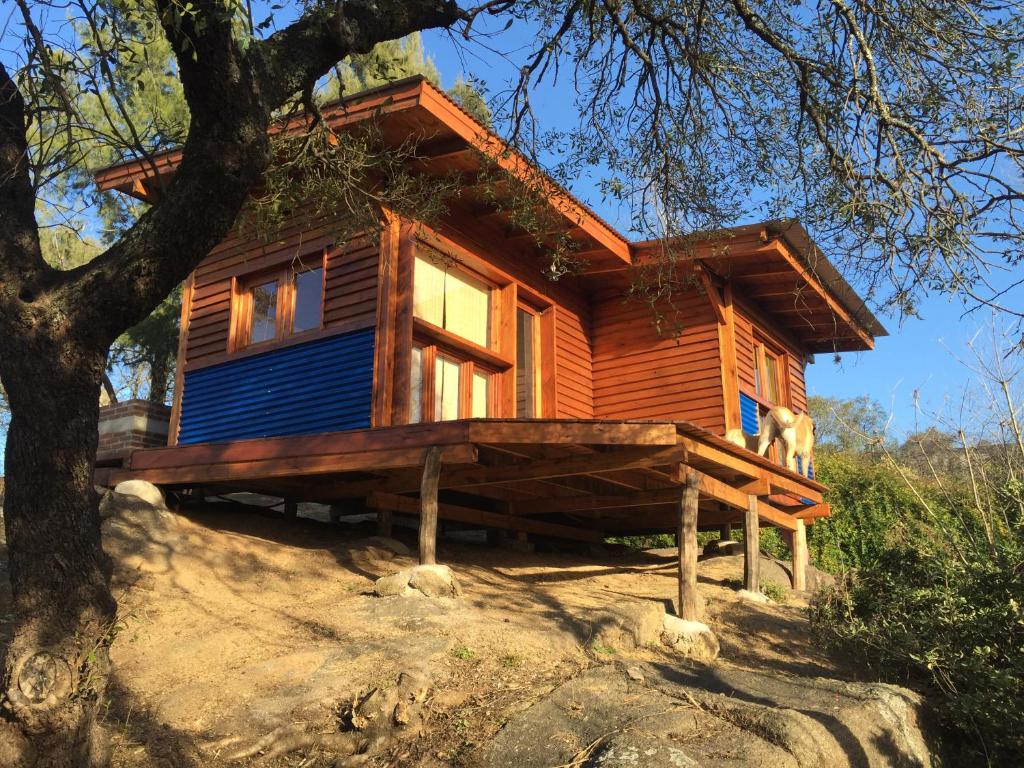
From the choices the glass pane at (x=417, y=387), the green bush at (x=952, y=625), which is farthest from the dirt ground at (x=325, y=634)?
the glass pane at (x=417, y=387)

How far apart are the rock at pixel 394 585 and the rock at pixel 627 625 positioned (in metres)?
1.52

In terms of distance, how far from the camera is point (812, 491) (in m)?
11.4

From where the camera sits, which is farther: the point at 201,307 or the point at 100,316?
the point at 201,307

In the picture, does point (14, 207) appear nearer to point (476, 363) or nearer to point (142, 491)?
point (142, 491)

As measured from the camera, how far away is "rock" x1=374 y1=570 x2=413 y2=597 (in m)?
7.47

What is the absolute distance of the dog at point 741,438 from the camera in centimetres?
1107

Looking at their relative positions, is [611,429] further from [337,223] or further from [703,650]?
[337,223]

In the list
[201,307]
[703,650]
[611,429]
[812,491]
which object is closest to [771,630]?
[703,650]

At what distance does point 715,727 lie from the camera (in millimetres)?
4824

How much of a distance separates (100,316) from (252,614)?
3374mm

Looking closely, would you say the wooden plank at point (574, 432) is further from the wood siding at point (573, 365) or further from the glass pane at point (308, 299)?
the wood siding at point (573, 365)

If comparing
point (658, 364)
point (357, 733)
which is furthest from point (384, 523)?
point (357, 733)

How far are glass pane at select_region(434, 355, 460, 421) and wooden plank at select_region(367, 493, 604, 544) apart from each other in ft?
3.82

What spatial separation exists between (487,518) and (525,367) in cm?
262
